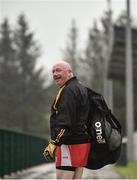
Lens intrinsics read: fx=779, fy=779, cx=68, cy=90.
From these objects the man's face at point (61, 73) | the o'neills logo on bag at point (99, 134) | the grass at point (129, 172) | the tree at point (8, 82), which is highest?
the tree at point (8, 82)

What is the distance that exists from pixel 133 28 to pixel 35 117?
60658 millimetres

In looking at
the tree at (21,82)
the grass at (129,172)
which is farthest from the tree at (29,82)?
the grass at (129,172)

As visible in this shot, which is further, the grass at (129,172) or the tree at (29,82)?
the tree at (29,82)

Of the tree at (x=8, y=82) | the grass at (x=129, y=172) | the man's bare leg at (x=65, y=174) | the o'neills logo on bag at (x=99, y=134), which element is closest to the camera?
the o'neills logo on bag at (x=99, y=134)

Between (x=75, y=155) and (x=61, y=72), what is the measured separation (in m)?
0.86

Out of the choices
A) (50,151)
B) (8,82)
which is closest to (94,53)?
(8,82)

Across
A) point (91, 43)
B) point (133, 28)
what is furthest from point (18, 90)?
point (133, 28)

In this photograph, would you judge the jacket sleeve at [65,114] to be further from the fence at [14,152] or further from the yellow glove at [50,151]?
the fence at [14,152]

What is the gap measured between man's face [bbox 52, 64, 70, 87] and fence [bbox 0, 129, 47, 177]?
1166 centimetres

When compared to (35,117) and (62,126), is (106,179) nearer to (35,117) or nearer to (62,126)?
(62,126)

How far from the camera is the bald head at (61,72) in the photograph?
7914mm

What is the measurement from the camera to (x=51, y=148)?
7.90 metres

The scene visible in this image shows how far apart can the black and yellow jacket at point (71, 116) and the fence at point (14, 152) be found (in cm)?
1176

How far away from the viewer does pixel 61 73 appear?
793 centimetres
